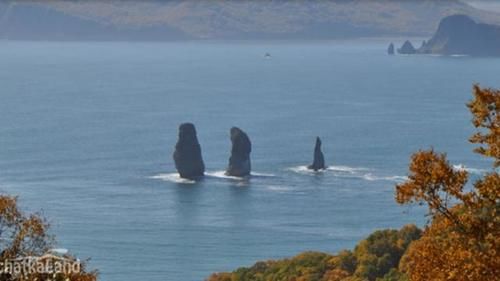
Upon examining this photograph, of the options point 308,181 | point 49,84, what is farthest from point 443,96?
point 308,181

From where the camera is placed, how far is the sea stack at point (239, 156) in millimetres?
95750

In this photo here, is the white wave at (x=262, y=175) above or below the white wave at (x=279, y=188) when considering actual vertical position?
above

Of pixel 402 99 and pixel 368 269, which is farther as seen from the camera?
pixel 402 99

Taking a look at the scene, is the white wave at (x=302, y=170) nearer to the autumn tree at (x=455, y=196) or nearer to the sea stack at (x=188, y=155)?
the sea stack at (x=188, y=155)

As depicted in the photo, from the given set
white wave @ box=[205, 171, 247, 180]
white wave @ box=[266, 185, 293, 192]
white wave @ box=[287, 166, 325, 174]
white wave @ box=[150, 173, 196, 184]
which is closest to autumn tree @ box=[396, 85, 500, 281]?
white wave @ box=[266, 185, 293, 192]

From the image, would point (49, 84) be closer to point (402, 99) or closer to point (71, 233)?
point (402, 99)

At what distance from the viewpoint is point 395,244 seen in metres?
43.4

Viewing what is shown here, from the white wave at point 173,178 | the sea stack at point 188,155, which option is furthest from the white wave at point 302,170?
the white wave at point 173,178

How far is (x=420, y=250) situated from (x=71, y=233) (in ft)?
204

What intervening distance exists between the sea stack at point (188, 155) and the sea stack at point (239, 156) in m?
2.57

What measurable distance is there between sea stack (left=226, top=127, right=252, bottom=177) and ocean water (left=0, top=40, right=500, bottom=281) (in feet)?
3.34

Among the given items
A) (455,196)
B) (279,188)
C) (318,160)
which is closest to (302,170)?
(318,160)

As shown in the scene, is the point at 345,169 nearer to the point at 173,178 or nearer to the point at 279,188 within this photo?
the point at 279,188

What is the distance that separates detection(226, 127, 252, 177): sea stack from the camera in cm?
9575
